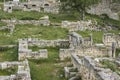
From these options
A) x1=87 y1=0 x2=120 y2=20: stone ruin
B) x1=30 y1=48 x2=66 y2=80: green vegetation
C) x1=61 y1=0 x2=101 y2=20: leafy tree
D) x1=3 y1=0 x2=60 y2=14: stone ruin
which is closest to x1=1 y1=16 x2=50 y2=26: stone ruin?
x1=61 y1=0 x2=101 y2=20: leafy tree

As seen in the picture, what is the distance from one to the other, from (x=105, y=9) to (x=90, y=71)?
131 ft

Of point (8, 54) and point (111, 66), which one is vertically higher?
point (111, 66)

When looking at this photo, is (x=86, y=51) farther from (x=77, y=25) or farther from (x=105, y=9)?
(x=105, y=9)

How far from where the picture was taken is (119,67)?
73.2ft

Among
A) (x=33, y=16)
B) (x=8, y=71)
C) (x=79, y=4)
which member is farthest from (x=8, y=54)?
(x=79, y=4)

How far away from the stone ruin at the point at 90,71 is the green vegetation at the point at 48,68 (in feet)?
2.68

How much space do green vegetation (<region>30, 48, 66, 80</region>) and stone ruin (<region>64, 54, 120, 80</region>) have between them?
0.82 metres

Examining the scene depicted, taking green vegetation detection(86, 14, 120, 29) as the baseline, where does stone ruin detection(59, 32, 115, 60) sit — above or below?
below

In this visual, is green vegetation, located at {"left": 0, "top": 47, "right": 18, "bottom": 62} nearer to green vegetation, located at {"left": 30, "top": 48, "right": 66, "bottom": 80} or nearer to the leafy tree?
green vegetation, located at {"left": 30, "top": 48, "right": 66, "bottom": 80}

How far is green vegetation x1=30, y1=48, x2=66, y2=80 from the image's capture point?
2250 centimetres

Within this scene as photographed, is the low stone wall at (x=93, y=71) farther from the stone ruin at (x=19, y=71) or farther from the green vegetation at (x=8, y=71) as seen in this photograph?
the green vegetation at (x=8, y=71)

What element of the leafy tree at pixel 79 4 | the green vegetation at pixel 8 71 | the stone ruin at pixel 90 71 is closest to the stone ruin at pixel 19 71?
the green vegetation at pixel 8 71

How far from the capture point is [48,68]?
24.6 m

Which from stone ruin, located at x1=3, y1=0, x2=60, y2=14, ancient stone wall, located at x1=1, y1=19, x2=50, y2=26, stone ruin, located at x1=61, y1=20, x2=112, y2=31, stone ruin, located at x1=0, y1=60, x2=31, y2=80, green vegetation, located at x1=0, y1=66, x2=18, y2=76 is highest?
stone ruin, located at x1=3, y1=0, x2=60, y2=14
